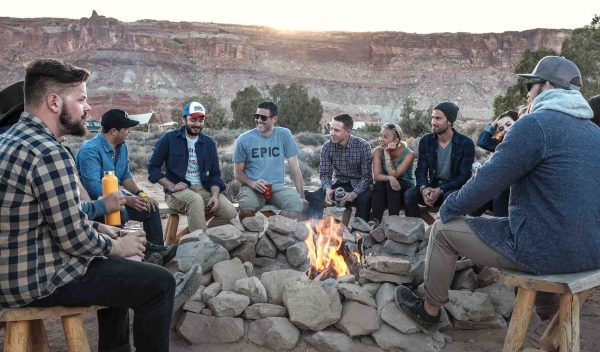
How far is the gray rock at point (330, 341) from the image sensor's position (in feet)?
11.8

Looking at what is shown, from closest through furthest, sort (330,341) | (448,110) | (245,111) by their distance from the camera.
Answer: (330,341) < (448,110) < (245,111)

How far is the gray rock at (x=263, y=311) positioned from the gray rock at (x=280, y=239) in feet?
2.83

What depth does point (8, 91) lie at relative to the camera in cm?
358

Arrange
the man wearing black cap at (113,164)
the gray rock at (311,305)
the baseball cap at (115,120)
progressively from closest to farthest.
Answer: the gray rock at (311,305) < the man wearing black cap at (113,164) < the baseball cap at (115,120)

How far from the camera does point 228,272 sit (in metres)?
4.11

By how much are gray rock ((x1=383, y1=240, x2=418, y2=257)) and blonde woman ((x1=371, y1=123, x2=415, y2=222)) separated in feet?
3.14

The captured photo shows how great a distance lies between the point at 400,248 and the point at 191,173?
2.49 metres

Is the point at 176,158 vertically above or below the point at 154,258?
above

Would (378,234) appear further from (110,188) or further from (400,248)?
(110,188)

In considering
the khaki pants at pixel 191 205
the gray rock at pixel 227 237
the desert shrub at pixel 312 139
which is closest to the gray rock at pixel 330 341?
the gray rock at pixel 227 237

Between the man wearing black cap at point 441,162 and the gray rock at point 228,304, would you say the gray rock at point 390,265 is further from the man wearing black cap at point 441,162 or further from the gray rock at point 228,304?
the man wearing black cap at point 441,162

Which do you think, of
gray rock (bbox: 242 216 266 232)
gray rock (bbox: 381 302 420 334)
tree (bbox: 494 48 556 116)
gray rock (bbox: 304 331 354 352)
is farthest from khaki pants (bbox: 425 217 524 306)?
tree (bbox: 494 48 556 116)

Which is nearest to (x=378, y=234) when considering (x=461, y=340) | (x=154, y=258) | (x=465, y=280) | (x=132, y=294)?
(x=465, y=280)

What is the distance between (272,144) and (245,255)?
6.71 ft
